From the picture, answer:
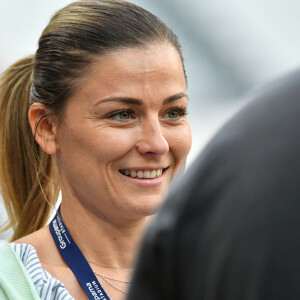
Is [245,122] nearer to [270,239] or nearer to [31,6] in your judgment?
[270,239]

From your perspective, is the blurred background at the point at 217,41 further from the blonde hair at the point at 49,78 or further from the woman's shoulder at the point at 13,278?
the woman's shoulder at the point at 13,278

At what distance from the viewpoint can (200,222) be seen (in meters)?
0.53

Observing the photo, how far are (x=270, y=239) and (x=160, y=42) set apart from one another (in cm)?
159

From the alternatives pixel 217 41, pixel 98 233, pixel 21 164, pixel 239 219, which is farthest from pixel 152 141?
pixel 217 41

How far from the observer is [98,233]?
6.73 feet

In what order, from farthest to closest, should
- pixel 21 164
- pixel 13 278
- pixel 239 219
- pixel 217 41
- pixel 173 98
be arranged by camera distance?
pixel 217 41 < pixel 21 164 < pixel 173 98 < pixel 13 278 < pixel 239 219

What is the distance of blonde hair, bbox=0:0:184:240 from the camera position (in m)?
2.01

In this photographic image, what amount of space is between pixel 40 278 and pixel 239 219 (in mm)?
1478

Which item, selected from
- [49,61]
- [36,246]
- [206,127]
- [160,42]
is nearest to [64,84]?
Result: [49,61]

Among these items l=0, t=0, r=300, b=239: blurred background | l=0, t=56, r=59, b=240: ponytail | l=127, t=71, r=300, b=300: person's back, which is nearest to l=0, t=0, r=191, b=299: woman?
l=0, t=56, r=59, b=240: ponytail

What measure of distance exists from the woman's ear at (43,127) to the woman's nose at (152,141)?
0.25m

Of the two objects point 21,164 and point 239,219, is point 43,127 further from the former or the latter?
point 239,219

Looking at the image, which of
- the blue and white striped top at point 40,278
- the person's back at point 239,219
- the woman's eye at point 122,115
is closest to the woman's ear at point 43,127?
the woman's eye at point 122,115

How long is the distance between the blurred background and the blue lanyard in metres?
2.68
